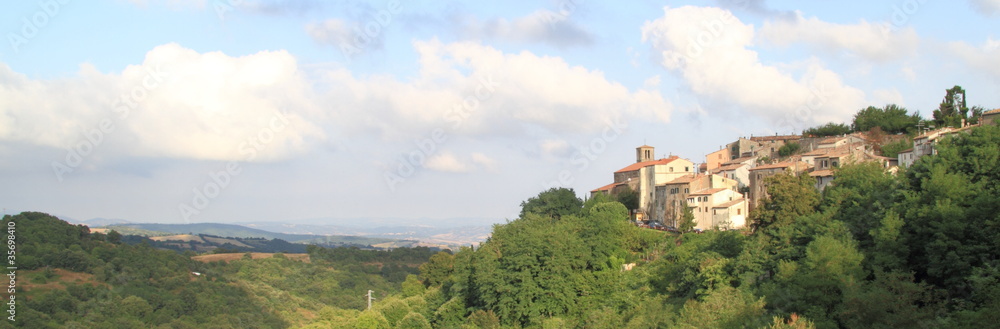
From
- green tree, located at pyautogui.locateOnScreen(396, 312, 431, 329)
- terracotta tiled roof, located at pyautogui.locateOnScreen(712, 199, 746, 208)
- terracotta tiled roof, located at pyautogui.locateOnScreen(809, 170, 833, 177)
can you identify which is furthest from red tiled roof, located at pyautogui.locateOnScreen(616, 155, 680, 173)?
green tree, located at pyautogui.locateOnScreen(396, 312, 431, 329)

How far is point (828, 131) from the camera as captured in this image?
6625cm

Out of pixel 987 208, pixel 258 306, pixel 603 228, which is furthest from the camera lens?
pixel 258 306

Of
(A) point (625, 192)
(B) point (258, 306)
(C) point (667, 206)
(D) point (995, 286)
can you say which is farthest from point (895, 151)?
(B) point (258, 306)

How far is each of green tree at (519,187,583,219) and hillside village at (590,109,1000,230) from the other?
5986 mm

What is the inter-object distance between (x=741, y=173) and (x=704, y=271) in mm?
26708

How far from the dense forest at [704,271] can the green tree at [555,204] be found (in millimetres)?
173

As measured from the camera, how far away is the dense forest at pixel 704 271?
89.7 feet

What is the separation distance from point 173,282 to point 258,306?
9.59 meters

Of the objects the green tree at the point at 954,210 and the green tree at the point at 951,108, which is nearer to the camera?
the green tree at the point at 954,210

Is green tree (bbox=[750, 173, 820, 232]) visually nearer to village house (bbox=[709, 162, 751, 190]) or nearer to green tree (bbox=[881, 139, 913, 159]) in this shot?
green tree (bbox=[881, 139, 913, 159])

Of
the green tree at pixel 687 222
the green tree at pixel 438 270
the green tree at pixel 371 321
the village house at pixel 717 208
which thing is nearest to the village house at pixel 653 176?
the village house at pixel 717 208

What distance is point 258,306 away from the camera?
3322 inches

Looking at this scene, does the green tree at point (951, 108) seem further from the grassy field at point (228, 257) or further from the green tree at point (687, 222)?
the grassy field at point (228, 257)

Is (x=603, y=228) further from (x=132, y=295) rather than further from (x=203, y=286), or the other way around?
(x=203, y=286)
